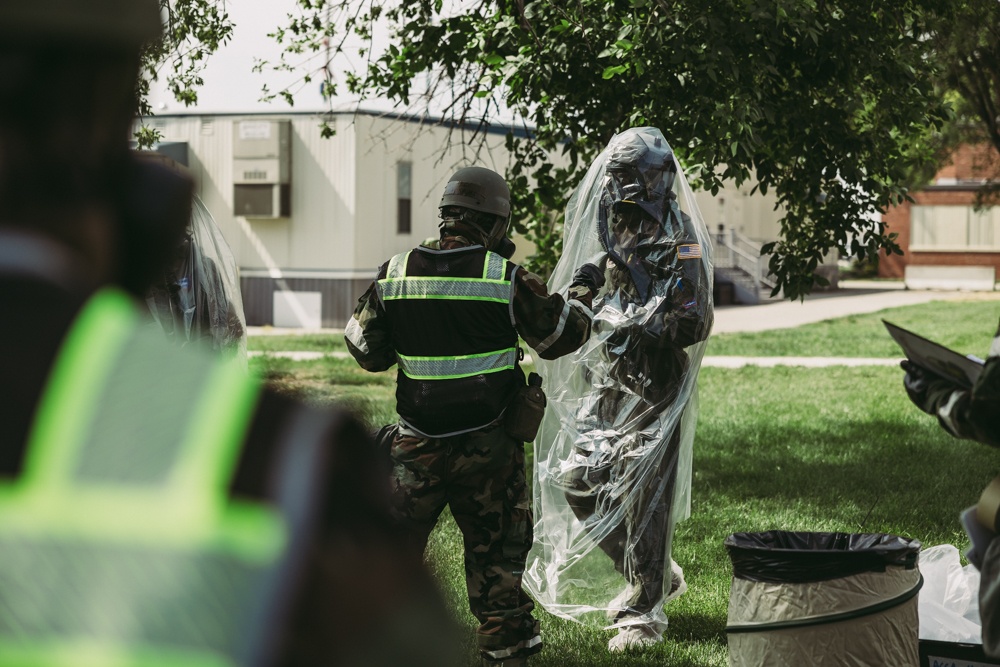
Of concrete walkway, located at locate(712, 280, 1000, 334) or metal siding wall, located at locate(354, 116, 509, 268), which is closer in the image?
metal siding wall, located at locate(354, 116, 509, 268)

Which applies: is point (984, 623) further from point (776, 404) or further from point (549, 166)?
point (776, 404)

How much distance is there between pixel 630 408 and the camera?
485cm

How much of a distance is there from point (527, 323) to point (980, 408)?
1.95 m

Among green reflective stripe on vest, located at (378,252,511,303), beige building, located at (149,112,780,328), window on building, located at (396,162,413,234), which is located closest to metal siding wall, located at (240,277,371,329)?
beige building, located at (149,112,780,328)

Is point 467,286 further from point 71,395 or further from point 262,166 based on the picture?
point 262,166

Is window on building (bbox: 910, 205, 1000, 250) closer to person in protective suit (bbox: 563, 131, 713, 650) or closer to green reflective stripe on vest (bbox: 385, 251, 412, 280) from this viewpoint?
person in protective suit (bbox: 563, 131, 713, 650)

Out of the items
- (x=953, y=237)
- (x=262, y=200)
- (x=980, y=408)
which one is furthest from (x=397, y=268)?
(x=953, y=237)

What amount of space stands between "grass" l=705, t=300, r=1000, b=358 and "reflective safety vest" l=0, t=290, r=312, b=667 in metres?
14.3

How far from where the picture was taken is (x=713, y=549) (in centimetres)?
616

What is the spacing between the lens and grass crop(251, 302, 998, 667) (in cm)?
475

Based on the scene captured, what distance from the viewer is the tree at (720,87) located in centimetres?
574

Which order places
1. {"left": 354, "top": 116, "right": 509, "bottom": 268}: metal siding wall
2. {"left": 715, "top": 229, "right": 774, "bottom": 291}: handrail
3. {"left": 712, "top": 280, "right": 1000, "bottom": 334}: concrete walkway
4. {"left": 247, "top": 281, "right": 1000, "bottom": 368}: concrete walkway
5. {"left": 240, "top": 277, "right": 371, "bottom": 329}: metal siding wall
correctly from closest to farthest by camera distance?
{"left": 247, "top": 281, "right": 1000, "bottom": 368}: concrete walkway < {"left": 354, "top": 116, "right": 509, "bottom": 268}: metal siding wall < {"left": 240, "top": 277, "right": 371, "bottom": 329}: metal siding wall < {"left": 712, "top": 280, "right": 1000, "bottom": 334}: concrete walkway < {"left": 715, "top": 229, "right": 774, "bottom": 291}: handrail

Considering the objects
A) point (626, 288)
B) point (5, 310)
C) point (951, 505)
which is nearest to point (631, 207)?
point (626, 288)

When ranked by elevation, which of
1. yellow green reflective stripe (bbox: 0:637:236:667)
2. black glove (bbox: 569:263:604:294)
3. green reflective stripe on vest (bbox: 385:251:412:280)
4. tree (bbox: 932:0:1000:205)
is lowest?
yellow green reflective stripe (bbox: 0:637:236:667)
